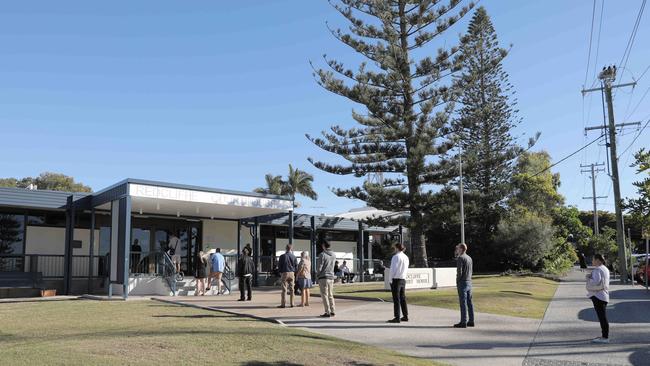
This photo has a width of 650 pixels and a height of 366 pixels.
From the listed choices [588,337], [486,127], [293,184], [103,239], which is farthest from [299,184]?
[588,337]

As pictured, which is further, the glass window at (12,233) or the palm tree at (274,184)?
the palm tree at (274,184)

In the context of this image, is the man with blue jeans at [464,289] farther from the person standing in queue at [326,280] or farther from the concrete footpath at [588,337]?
the person standing in queue at [326,280]

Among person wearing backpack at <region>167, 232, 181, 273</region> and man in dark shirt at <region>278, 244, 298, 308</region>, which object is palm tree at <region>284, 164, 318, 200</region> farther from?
man in dark shirt at <region>278, 244, 298, 308</region>

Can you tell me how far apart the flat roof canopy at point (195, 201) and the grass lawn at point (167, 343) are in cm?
602

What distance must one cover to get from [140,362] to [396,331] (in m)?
5.01

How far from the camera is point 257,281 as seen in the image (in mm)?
23688

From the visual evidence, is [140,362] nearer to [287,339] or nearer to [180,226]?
[287,339]

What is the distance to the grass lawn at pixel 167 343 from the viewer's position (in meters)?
6.89

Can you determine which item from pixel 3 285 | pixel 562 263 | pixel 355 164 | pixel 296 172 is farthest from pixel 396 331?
pixel 296 172

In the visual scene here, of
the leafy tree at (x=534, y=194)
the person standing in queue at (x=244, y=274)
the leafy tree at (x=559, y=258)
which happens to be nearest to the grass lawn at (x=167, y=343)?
the person standing in queue at (x=244, y=274)

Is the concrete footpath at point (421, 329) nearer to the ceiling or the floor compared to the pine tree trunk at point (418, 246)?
nearer to the floor

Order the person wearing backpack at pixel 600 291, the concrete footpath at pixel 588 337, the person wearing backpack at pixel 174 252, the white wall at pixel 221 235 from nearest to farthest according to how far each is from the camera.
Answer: the concrete footpath at pixel 588 337 < the person wearing backpack at pixel 600 291 < the person wearing backpack at pixel 174 252 < the white wall at pixel 221 235

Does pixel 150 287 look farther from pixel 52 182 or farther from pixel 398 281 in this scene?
pixel 52 182

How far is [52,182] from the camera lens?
54.0m
